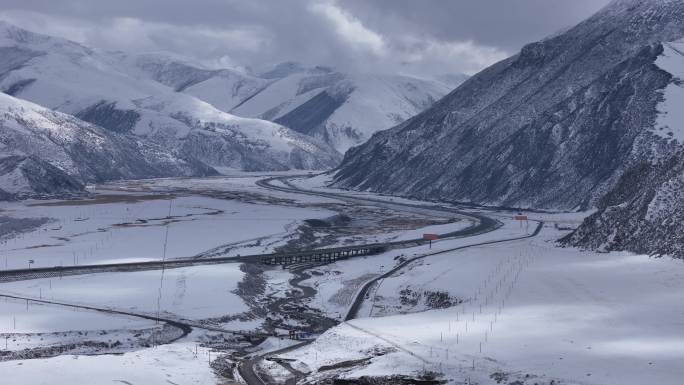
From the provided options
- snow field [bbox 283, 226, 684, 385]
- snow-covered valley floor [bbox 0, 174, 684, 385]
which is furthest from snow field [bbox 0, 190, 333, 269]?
snow field [bbox 283, 226, 684, 385]

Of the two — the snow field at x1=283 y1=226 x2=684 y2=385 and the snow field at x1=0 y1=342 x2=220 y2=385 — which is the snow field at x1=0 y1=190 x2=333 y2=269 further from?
the snow field at x1=0 y1=342 x2=220 y2=385

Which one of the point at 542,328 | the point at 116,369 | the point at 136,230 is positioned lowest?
the point at 116,369

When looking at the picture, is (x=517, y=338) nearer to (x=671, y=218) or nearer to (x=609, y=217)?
(x=671, y=218)

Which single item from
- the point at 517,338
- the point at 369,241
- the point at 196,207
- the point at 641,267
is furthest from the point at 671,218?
the point at 196,207

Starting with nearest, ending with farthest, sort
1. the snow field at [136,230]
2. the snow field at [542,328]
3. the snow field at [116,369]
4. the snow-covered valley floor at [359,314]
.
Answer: the snow field at [116,369]
the snow field at [542,328]
the snow-covered valley floor at [359,314]
the snow field at [136,230]

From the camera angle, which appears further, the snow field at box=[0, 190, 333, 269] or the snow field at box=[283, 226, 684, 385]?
the snow field at box=[0, 190, 333, 269]

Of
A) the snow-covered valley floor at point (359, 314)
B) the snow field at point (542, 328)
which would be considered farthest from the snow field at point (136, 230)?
the snow field at point (542, 328)

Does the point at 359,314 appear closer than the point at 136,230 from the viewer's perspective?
Yes

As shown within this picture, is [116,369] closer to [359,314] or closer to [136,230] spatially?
[359,314]

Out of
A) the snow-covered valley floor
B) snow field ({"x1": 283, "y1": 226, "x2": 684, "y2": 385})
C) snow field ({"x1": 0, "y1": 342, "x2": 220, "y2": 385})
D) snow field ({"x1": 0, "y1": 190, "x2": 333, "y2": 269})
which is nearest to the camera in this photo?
snow field ({"x1": 0, "y1": 342, "x2": 220, "y2": 385})

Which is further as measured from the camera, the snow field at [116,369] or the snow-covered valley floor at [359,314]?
the snow-covered valley floor at [359,314]

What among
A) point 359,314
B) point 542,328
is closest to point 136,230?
point 359,314

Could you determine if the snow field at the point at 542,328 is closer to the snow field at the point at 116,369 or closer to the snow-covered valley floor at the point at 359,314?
the snow-covered valley floor at the point at 359,314
